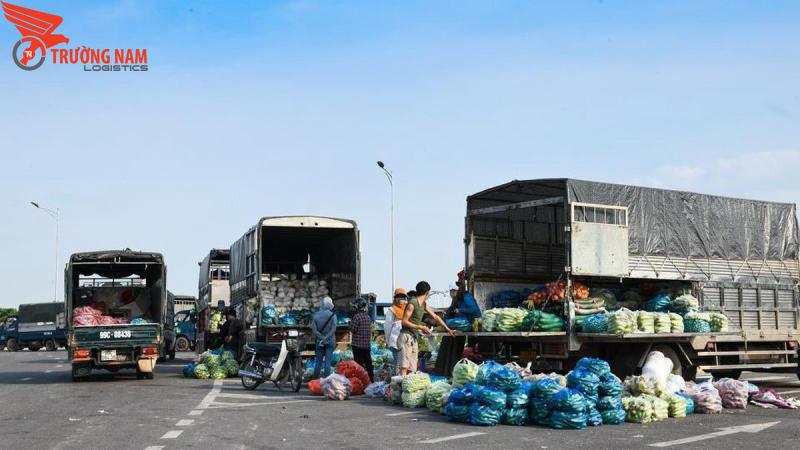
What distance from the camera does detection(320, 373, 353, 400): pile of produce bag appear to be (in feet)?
46.3

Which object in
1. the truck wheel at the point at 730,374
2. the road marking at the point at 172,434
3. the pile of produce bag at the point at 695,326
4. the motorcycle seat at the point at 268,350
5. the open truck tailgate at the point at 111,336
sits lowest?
the truck wheel at the point at 730,374

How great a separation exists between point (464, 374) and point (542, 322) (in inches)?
88.4

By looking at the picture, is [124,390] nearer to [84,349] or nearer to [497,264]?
[84,349]

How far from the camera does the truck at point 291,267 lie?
2001 cm

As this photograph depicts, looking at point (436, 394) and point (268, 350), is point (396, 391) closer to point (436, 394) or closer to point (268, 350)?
point (436, 394)

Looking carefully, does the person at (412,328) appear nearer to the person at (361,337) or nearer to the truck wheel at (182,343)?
the person at (361,337)

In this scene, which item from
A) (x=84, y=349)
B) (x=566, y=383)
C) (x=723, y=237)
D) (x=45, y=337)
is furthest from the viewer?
(x=45, y=337)

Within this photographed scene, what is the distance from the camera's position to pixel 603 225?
558 inches

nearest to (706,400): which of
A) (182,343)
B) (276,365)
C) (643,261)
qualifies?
(643,261)

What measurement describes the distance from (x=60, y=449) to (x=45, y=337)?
39.3 m

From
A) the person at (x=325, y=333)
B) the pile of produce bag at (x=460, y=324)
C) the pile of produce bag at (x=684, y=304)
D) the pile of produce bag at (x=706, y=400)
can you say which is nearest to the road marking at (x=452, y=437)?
the pile of produce bag at (x=706, y=400)

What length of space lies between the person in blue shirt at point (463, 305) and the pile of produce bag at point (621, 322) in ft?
9.38

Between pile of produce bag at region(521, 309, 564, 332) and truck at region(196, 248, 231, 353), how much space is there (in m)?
15.8

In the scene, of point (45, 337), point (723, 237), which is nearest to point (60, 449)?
point (723, 237)
